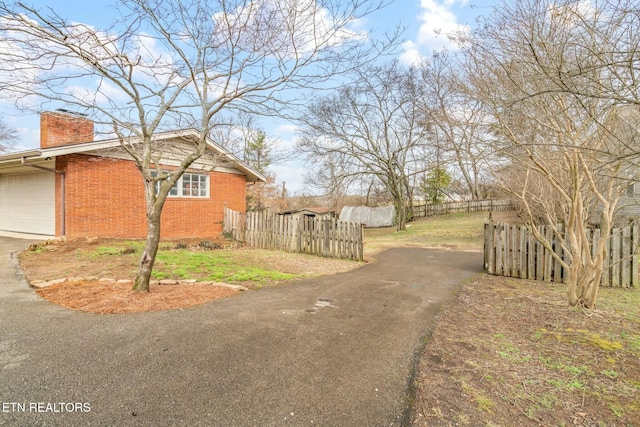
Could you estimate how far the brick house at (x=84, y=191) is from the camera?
1017cm

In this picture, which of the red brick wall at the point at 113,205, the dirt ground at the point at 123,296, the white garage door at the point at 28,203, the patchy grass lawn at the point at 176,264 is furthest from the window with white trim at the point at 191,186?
the dirt ground at the point at 123,296

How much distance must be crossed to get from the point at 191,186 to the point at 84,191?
3912 mm

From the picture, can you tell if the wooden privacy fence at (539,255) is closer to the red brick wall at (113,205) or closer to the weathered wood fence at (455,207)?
the red brick wall at (113,205)

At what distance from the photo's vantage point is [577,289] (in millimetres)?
4773

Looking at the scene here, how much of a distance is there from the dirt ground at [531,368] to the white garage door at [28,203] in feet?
42.4

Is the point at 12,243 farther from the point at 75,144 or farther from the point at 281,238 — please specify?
the point at 281,238

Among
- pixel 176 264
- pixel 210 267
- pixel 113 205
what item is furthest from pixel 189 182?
pixel 210 267

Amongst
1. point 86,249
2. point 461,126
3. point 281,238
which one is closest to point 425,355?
point 461,126

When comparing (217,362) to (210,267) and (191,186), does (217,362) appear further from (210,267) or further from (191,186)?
(191,186)

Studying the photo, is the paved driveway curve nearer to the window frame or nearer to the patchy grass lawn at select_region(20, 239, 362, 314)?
the patchy grass lawn at select_region(20, 239, 362, 314)

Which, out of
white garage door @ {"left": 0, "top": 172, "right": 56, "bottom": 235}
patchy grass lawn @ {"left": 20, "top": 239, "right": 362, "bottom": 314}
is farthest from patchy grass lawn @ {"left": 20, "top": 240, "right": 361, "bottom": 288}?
white garage door @ {"left": 0, "top": 172, "right": 56, "bottom": 235}

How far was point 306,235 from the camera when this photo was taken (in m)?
10.2

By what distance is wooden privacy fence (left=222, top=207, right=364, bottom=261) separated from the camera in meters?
9.37

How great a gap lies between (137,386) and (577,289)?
5905 millimetres
